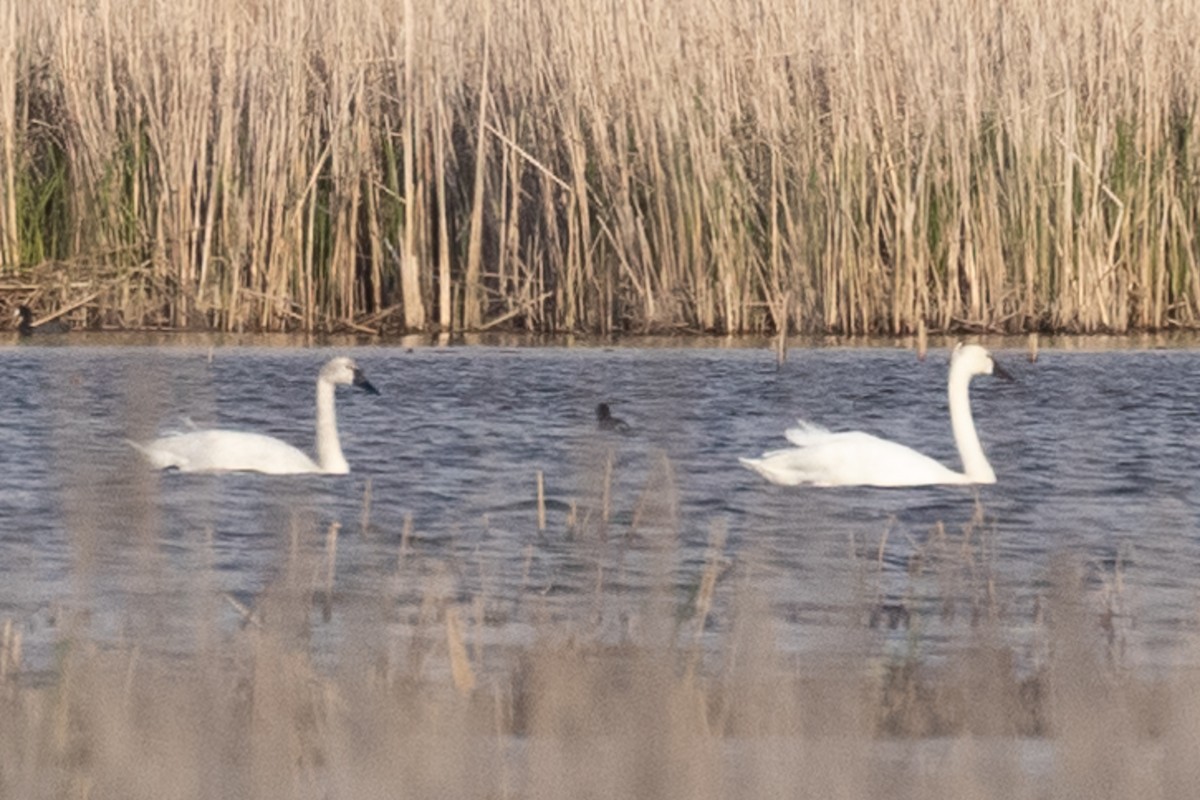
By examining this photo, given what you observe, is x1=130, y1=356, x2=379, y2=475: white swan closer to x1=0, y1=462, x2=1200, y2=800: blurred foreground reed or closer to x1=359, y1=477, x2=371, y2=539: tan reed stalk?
x1=359, y1=477, x2=371, y2=539: tan reed stalk

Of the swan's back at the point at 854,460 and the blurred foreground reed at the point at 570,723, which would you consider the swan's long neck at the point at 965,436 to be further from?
the blurred foreground reed at the point at 570,723

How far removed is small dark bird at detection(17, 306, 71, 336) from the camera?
42.3 feet

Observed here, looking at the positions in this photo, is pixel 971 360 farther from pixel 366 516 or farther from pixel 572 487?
pixel 366 516

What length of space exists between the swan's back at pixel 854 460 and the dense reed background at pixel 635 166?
386 centimetres


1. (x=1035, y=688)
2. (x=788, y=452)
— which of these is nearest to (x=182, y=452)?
(x=788, y=452)

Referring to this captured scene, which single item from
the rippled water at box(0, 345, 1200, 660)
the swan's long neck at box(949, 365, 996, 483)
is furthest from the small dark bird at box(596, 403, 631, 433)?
the swan's long neck at box(949, 365, 996, 483)

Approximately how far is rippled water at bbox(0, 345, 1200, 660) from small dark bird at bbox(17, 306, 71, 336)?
74cm

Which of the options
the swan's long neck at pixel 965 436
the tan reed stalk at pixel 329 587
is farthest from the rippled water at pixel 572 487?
the swan's long neck at pixel 965 436

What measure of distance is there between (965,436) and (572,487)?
2227mm

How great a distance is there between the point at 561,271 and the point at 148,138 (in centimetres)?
226

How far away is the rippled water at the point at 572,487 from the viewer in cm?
349

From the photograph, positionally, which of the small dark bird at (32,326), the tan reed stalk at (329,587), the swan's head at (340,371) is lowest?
the tan reed stalk at (329,587)

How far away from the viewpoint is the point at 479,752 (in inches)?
129

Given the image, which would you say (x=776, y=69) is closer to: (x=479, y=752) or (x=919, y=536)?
(x=919, y=536)
